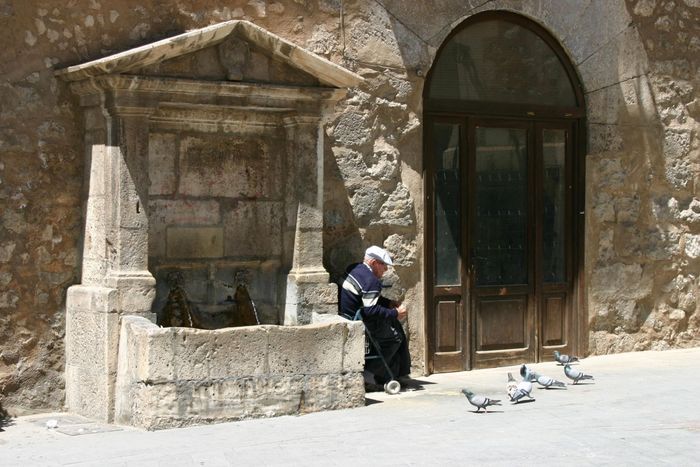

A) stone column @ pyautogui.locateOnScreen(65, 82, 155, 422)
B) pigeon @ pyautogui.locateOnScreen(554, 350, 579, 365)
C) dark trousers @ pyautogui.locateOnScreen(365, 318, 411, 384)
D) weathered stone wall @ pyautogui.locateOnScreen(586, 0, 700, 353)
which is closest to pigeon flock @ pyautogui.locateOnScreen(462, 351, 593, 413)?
pigeon @ pyautogui.locateOnScreen(554, 350, 579, 365)

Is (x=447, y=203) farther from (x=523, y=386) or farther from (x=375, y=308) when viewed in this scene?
(x=523, y=386)

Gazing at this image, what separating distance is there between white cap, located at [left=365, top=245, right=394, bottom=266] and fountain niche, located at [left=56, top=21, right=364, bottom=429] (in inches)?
15.6

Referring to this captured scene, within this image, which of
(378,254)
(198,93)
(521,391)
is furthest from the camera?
(378,254)

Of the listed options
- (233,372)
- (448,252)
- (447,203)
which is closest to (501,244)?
(448,252)

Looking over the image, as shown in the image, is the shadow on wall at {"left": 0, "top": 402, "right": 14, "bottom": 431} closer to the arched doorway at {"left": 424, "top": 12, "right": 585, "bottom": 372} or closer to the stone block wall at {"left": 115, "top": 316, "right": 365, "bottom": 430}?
the stone block wall at {"left": 115, "top": 316, "right": 365, "bottom": 430}

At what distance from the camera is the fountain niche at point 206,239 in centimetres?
718

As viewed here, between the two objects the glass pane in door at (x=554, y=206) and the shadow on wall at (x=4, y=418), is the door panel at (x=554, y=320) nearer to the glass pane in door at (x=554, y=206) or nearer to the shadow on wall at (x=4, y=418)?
the glass pane in door at (x=554, y=206)

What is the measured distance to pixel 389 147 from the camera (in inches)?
356

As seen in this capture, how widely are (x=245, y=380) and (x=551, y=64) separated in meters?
4.39

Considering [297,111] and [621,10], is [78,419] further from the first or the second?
[621,10]

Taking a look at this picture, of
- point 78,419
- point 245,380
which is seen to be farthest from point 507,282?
point 78,419

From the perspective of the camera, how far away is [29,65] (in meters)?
7.54

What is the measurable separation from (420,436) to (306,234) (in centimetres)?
192

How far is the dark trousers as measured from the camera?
331 inches
